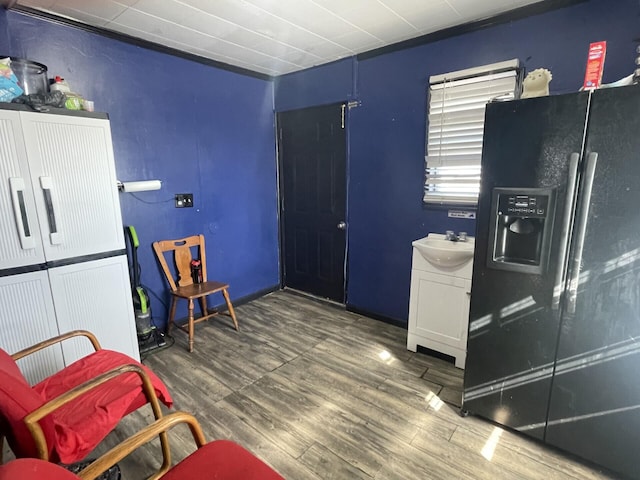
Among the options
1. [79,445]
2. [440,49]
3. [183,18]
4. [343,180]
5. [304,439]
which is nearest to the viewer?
[79,445]

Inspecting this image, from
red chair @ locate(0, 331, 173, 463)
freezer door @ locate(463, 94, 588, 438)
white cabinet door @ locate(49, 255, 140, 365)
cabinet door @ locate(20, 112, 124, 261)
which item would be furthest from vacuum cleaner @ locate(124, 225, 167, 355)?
freezer door @ locate(463, 94, 588, 438)

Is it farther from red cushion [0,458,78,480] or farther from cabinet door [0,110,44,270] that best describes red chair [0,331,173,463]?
cabinet door [0,110,44,270]

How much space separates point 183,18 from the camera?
227cm

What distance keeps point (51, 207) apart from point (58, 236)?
0.18m

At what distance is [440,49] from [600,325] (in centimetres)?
223

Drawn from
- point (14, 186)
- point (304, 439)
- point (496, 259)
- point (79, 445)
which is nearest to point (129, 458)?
point (79, 445)

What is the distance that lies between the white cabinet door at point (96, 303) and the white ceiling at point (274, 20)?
5.50 feet

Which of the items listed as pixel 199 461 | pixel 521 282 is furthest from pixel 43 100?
pixel 521 282

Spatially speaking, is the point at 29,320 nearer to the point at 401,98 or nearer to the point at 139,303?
the point at 139,303

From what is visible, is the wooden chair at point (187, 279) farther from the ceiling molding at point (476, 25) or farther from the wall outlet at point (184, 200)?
the ceiling molding at point (476, 25)

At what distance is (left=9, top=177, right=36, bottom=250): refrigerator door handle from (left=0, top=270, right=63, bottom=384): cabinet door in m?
0.19

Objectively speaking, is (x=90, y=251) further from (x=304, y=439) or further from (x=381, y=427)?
(x=381, y=427)

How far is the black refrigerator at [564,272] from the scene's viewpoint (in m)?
1.41

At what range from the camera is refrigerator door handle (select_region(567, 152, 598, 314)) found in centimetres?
142
